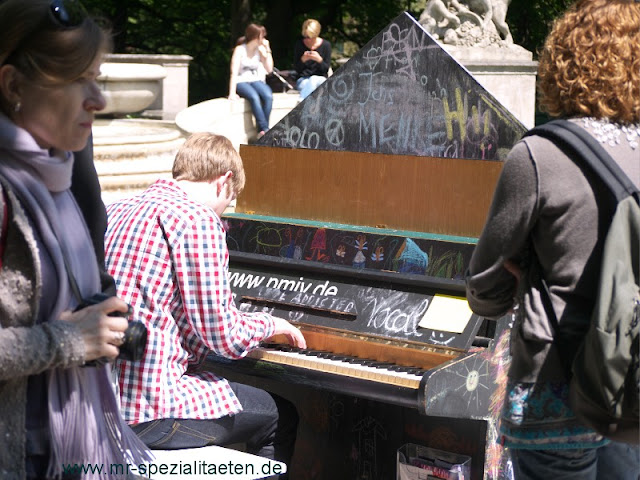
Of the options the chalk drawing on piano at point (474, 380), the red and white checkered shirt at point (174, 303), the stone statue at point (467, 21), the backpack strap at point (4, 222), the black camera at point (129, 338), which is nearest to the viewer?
the backpack strap at point (4, 222)

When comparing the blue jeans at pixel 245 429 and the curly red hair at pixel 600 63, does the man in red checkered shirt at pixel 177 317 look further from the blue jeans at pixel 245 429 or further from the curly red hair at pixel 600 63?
the curly red hair at pixel 600 63

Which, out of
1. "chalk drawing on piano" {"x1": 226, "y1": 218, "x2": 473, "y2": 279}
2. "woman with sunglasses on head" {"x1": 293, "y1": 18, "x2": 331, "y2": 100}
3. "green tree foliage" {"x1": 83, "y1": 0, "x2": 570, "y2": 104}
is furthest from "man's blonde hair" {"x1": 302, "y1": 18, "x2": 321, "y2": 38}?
"chalk drawing on piano" {"x1": 226, "y1": 218, "x2": 473, "y2": 279}

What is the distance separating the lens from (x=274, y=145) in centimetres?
413

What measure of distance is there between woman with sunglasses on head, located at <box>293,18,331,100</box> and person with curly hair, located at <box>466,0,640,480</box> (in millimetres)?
10591

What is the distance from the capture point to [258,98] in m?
11.7

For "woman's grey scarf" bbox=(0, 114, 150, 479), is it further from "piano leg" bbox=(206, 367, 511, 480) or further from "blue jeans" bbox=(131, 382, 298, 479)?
"piano leg" bbox=(206, 367, 511, 480)

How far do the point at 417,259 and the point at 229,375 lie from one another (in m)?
0.97

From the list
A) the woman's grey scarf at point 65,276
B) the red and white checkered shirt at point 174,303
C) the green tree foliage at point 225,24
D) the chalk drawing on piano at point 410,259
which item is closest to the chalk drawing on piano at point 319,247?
the chalk drawing on piano at point 410,259

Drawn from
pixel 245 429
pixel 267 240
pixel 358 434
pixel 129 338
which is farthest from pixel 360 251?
pixel 129 338

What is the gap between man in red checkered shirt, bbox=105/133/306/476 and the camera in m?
3.05

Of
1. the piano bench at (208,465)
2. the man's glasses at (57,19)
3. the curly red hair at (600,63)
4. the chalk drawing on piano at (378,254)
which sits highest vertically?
the man's glasses at (57,19)

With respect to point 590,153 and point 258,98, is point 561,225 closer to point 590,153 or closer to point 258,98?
point 590,153

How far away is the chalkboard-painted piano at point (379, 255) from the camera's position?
3355 mm

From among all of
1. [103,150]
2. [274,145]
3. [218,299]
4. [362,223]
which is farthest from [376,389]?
[103,150]
